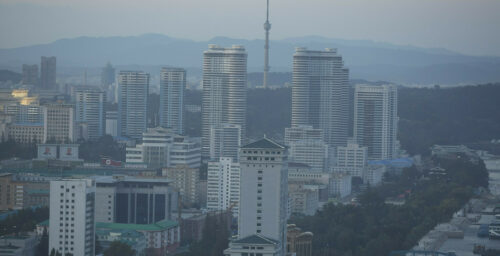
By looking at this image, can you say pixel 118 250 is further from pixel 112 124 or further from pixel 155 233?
pixel 112 124

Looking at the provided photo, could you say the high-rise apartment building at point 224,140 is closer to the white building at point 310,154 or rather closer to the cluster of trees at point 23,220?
the white building at point 310,154

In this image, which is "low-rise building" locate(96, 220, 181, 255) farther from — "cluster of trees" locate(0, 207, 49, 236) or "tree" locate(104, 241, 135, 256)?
"tree" locate(104, 241, 135, 256)

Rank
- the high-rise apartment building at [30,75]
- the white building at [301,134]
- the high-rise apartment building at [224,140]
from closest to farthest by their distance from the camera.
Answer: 1. the high-rise apartment building at [224,140]
2. the white building at [301,134]
3. the high-rise apartment building at [30,75]

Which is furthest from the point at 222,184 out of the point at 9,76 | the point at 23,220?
the point at 9,76

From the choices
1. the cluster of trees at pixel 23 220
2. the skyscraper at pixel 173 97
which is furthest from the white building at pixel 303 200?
the skyscraper at pixel 173 97

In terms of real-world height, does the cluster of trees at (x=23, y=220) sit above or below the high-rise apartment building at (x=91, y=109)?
below

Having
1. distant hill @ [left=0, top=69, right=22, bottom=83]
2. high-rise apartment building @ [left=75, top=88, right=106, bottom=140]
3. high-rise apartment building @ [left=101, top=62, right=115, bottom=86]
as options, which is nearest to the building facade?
high-rise apartment building @ [left=75, top=88, right=106, bottom=140]
